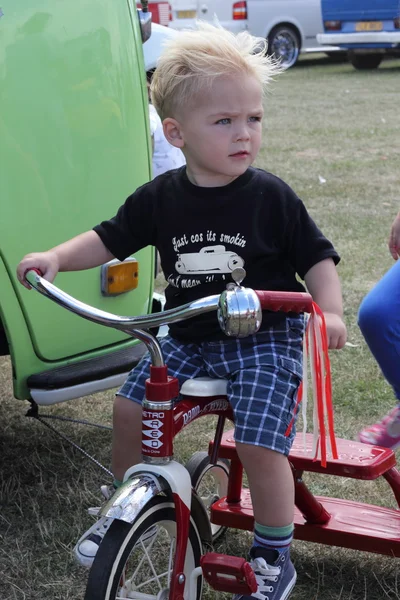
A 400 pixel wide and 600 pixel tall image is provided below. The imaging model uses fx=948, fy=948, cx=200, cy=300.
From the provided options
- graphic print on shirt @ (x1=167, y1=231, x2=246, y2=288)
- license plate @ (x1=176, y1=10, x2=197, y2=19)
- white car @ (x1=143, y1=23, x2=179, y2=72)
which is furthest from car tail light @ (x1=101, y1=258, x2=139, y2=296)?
license plate @ (x1=176, y1=10, x2=197, y2=19)

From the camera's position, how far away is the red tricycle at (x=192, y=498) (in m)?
1.86

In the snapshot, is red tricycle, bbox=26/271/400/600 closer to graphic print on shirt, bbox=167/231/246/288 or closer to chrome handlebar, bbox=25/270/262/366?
Result: chrome handlebar, bbox=25/270/262/366

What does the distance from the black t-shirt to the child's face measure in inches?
3.1

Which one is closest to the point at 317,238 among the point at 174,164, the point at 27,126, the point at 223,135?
the point at 223,135

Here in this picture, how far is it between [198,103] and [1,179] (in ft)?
2.45

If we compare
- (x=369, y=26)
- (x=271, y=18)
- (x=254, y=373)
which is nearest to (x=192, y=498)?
(x=254, y=373)

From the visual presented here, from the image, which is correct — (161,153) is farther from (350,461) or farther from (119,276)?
(350,461)

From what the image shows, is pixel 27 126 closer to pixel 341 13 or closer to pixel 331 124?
pixel 331 124

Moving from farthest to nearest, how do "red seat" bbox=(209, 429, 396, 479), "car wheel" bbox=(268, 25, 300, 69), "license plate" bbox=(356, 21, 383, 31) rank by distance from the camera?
"car wheel" bbox=(268, 25, 300, 69)
"license plate" bbox=(356, 21, 383, 31)
"red seat" bbox=(209, 429, 396, 479)

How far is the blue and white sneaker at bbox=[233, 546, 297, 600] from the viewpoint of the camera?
2.19m

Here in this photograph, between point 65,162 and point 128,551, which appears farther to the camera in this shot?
point 65,162

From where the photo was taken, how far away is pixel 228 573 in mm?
2113

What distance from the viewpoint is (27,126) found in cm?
274

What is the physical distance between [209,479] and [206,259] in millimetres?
1145
